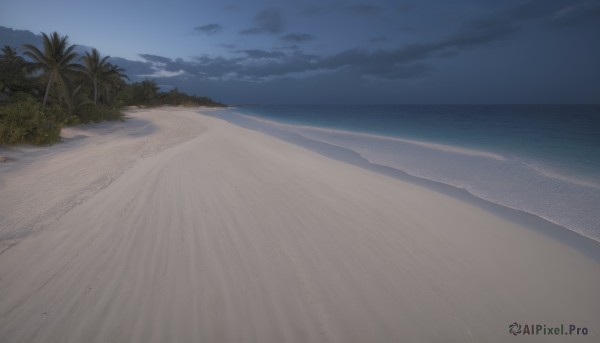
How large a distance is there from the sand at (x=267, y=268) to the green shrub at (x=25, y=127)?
4.17 meters

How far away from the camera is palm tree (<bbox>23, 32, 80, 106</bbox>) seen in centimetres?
2006

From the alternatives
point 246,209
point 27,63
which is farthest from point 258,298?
point 27,63

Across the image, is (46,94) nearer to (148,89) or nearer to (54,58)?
(54,58)

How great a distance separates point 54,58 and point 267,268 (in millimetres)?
27953

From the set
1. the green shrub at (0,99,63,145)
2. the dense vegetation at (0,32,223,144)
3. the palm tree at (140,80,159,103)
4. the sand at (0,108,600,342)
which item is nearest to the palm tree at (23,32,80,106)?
the dense vegetation at (0,32,223,144)

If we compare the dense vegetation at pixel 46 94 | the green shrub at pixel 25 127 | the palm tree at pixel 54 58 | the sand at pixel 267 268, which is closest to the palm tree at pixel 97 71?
the dense vegetation at pixel 46 94

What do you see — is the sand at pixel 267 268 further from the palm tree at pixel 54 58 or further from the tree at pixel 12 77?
the palm tree at pixel 54 58

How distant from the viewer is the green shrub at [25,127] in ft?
30.0

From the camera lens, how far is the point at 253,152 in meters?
11.5

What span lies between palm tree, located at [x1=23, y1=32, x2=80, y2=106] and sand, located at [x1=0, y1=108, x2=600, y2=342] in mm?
Answer: 19669

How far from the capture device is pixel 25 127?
32.4 feet

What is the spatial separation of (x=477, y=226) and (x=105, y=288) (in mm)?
6145

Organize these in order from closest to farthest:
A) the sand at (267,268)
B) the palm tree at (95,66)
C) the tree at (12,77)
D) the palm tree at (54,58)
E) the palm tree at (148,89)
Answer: the sand at (267,268), the tree at (12,77), the palm tree at (54,58), the palm tree at (95,66), the palm tree at (148,89)

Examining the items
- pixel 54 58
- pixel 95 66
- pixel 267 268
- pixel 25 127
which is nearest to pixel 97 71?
pixel 95 66
